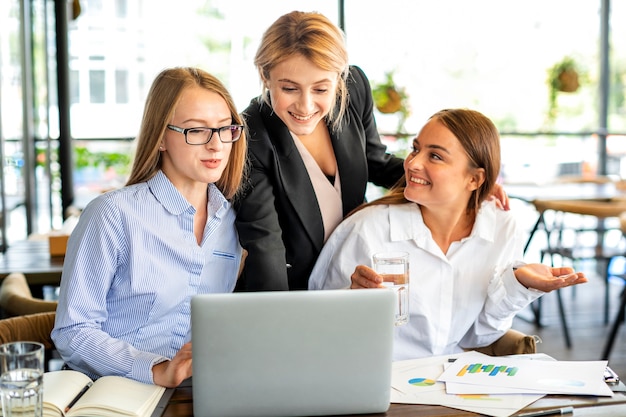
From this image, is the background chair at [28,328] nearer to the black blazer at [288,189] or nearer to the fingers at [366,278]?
the black blazer at [288,189]

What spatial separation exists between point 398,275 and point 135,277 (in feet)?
1.93

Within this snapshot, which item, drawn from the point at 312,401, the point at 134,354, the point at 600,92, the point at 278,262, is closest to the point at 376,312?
the point at 312,401

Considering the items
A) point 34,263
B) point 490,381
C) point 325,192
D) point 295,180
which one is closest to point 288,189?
point 295,180

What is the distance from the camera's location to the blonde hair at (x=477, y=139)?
2201 millimetres

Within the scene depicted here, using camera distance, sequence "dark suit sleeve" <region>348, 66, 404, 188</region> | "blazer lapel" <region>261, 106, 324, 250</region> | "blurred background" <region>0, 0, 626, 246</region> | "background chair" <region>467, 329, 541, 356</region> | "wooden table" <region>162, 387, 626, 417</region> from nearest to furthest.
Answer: "wooden table" <region>162, 387, 626, 417</region>, "background chair" <region>467, 329, 541, 356</region>, "blazer lapel" <region>261, 106, 324, 250</region>, "dark suit sleeve" <region>348, 66, 404, 188</region>, "blurred background" <region>0, 0, 626, 246</region>

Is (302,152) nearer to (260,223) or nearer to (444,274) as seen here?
(260,223)

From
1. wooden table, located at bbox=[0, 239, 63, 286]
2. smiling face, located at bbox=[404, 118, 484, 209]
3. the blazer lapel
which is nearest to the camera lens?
smiling face, located at bbox=[404, 118, 484, 209]

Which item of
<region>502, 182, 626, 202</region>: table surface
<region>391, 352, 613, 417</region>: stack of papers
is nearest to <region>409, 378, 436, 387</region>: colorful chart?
<region>391, 352, 613, 417</region>: stack of papers

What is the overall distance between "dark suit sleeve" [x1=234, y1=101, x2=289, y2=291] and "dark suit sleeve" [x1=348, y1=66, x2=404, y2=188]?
0.43 m

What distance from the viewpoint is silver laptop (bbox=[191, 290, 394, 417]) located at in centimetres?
140

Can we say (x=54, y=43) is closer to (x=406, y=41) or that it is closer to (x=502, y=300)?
(x=406, y=41)

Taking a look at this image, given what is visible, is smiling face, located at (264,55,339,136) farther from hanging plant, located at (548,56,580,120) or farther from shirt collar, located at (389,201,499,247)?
hanging plant, located at (548,56,580,120)

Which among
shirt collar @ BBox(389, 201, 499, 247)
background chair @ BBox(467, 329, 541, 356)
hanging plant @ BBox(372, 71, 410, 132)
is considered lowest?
background chair @ BBox(467, 329, 541, 356)

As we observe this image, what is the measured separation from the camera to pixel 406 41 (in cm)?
700
